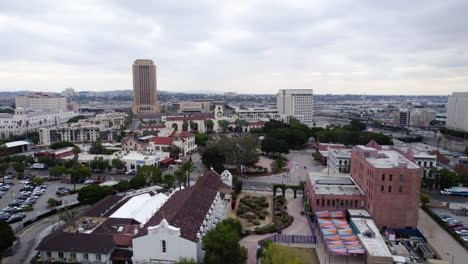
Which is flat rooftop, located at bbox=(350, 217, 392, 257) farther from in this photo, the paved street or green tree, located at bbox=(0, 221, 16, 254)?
green tree, located at bbox=(0, 221, 16, 254)

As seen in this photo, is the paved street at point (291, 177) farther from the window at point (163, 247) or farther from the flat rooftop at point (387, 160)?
the window at point (163, 247)

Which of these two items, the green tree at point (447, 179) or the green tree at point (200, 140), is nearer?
the green tree at point (447, 179)

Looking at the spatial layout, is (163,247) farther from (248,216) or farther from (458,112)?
(458,112)

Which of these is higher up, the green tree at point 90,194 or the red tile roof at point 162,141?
the red tile roof at point 162,141

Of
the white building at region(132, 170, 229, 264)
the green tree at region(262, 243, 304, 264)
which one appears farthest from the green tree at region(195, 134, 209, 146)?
the green tree at region(262, 243, 304, 264)

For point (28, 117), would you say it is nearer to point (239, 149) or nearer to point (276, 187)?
point (239, 149)

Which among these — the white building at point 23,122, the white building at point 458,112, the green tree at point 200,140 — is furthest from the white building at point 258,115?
the white building at point 23,122

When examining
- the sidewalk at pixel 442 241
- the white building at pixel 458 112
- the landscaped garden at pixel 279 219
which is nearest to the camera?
the sidewalk at pixel 442 241
